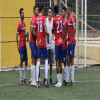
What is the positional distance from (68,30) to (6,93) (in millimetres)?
2693

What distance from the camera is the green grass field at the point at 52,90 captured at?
10.1m

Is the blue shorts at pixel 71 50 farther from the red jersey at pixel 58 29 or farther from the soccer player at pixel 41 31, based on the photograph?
the soccer player at pixel 41 31

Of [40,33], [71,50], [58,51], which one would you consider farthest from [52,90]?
[40,33]

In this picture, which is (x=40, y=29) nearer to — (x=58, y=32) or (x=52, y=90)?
(x=58, y=32)

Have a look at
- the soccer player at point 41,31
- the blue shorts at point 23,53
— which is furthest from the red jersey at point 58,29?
the blue shorts at point 23,53

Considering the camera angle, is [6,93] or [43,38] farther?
[43,38]

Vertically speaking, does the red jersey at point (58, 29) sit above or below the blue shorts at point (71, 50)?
above

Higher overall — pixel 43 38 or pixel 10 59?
pixel 43 38

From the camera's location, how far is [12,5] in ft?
55.1

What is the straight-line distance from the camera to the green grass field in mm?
10148

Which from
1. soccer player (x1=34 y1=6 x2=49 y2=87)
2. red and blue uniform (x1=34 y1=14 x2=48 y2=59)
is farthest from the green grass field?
red and blue uniform (x1=34 y1=14 x2=48 y2=59)

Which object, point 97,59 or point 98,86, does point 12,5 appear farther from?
point 98,86

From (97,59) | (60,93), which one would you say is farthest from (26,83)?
(97,59)

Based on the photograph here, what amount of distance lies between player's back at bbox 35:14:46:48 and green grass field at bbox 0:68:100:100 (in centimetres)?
126
